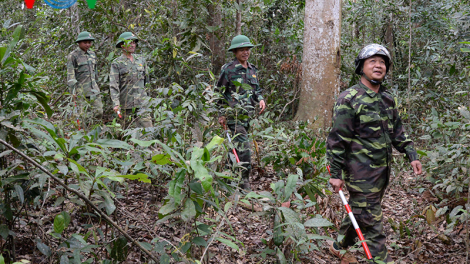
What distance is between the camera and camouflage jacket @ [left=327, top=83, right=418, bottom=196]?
3.47m

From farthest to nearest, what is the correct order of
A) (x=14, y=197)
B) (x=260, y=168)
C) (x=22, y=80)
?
(x=260, y=168) < (x=14, y=197) < (x=22, y=80)

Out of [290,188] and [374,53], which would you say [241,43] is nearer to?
[374,53]

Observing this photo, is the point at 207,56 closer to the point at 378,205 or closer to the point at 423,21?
the point at 423,21

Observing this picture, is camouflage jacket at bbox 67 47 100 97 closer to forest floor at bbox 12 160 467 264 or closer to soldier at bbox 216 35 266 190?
soldier at bbox 216 35 266 190

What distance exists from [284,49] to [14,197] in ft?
24.1

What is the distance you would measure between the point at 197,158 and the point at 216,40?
6601 mm

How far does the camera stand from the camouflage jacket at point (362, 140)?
347cm

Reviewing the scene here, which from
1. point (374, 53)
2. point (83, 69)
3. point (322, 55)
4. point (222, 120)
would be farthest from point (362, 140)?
point (83, 69)

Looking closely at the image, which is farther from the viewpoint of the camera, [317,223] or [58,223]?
[317,223]

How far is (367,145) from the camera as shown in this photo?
3482 millimetres

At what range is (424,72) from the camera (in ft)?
26.3

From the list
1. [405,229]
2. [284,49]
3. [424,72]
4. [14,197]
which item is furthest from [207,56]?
[14,197]

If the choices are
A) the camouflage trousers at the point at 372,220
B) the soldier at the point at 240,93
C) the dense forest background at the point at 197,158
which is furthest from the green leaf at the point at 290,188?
the soldier at the point at 240,93

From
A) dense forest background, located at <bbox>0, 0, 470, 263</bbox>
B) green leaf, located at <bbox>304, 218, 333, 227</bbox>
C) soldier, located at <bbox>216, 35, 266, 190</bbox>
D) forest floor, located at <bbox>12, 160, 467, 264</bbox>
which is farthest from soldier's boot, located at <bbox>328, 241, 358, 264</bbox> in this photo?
soldier, located at <bbox>216, 35, 266, 190</bbox>
